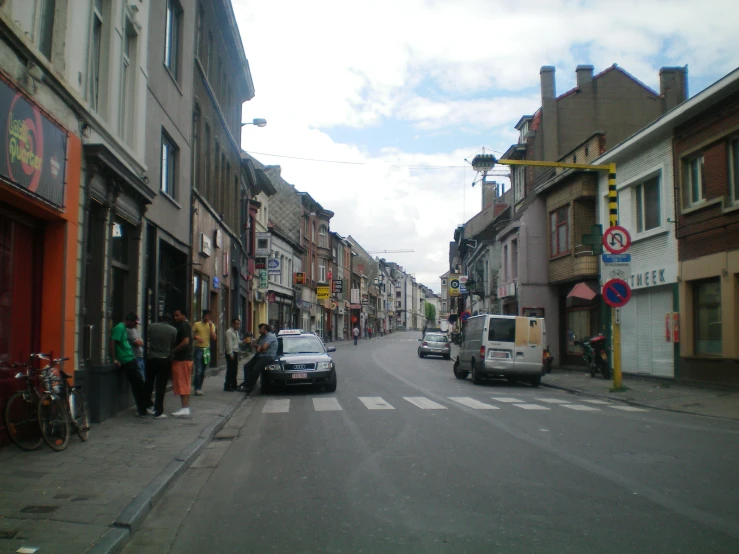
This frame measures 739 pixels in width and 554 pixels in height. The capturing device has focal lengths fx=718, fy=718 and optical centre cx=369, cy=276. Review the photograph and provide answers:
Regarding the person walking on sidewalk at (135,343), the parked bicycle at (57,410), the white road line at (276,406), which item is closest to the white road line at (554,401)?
the white road line at (276,406)

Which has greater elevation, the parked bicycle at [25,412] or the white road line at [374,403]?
the parked bicycle at [25,412]

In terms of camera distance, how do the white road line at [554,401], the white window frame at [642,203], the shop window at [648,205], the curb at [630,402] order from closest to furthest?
the curb at [630,402]
the white road line at [554,401]
the white window frame at [642,203]
the shop window at [648,205]

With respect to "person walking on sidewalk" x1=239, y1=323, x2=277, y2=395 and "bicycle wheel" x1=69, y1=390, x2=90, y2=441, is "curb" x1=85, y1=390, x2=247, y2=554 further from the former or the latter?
"person walking on sidewalk" x1=239, y1=323, x2=277, y2=395

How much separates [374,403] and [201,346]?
15.1 feet

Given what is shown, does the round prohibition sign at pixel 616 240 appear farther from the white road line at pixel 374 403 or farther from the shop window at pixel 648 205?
the white road line at pixel 374 403

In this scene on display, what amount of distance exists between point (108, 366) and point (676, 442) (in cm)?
864

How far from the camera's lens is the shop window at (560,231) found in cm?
2792

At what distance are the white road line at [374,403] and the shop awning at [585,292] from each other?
11.6 m

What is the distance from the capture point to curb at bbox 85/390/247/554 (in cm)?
513

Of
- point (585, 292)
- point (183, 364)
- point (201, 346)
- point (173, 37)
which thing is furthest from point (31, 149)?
point (585, 292)

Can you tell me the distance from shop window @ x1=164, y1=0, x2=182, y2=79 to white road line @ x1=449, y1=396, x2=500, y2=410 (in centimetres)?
1026

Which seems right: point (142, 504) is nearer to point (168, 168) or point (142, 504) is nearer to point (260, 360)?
point (260, 360)

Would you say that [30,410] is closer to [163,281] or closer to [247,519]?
[247,519]

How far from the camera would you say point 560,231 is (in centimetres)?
2873
